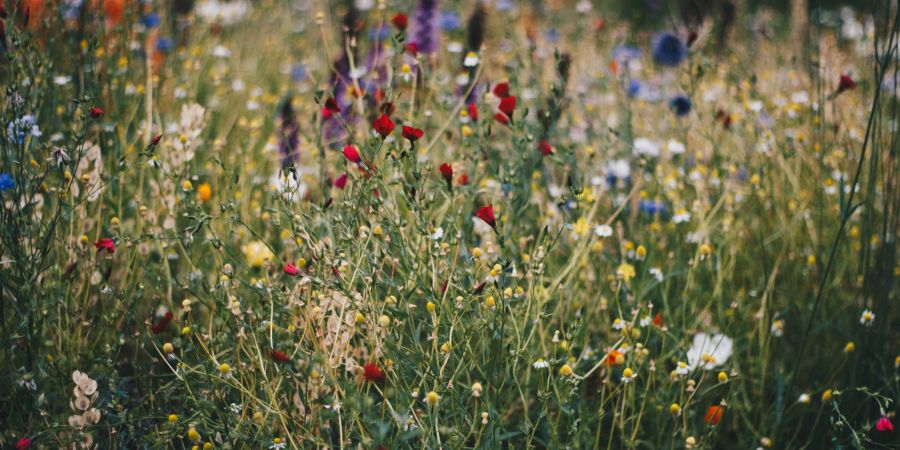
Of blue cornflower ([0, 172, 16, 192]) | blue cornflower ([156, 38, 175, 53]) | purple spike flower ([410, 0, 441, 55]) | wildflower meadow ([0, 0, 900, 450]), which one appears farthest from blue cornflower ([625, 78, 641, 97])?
blue cornflower ([0, 172, 16, 192])

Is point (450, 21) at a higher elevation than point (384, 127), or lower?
lower

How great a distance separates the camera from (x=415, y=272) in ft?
4.72

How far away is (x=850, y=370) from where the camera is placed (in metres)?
1.90

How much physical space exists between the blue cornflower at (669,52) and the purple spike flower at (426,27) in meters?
1.80

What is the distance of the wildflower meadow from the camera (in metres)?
1.46

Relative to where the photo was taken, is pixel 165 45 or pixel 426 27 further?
pixel 165 45

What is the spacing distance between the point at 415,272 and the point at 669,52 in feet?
10.7

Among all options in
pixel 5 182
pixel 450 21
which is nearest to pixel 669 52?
pixel 450 21

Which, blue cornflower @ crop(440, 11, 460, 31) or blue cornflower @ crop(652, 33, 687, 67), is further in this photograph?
blue cornflower @ crop(652, 33, 687, 67)

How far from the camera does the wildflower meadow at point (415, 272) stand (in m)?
1.46

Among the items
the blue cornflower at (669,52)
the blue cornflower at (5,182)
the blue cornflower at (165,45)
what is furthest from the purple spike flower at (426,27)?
the blue cornflower at (669,52)

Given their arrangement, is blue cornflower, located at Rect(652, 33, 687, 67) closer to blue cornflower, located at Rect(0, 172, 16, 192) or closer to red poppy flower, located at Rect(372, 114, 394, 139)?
red poppy flower, located at Rect(372, 114, 394, 139)

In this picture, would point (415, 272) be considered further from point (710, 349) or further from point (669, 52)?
point (669, 52)

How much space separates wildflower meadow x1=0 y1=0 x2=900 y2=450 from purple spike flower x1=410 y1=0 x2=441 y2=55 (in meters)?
0.01
